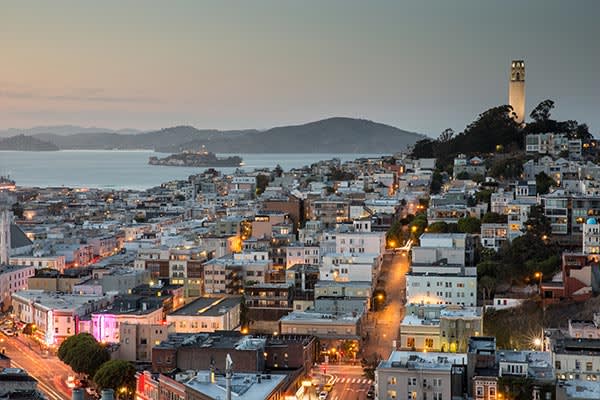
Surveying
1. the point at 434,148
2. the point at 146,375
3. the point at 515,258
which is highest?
the point at 434,148

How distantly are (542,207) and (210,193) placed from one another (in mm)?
29643

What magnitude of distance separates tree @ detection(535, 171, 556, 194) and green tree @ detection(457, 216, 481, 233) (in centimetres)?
391

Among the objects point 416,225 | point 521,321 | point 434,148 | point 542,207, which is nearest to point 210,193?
point 434,148

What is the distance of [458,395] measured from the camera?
1617 centimetres

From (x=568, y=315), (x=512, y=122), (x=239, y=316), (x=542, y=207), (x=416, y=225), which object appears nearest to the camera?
(x=568, y=315)

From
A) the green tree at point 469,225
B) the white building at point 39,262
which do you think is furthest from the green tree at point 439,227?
the white building at point 39,262

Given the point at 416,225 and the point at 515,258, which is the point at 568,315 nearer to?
the point at 515,258

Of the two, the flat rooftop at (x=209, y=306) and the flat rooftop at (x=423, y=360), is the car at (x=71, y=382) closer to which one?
the flat rooftop at (x=209, y=306)

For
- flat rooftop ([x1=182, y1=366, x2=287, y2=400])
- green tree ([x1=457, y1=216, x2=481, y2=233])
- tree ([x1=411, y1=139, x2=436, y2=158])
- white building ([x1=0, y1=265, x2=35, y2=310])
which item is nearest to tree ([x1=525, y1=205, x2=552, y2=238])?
green tree ([x1=457, y1=216, x2=481, y2=233])

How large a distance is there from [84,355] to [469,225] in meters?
12.8

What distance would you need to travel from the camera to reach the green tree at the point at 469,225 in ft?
91.8

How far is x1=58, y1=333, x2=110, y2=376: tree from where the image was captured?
64.5 feet

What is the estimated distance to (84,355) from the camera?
1977 cm

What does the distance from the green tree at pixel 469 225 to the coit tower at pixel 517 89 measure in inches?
670
